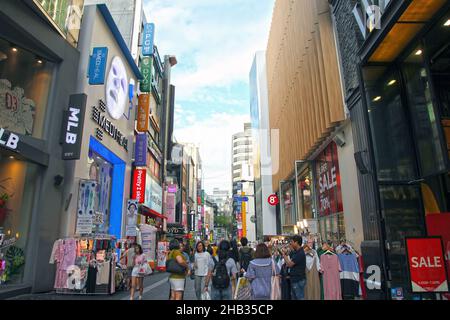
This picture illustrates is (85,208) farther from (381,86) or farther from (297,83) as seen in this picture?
(297,83)

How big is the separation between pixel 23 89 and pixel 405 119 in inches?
543

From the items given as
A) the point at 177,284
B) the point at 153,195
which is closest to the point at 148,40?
the point at 153,195

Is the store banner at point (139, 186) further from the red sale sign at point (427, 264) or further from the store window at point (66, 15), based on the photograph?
the red sale sign at point (427, 264)

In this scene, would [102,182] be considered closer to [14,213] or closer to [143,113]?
[143,113]

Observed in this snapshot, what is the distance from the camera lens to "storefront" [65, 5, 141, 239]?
14711 mm

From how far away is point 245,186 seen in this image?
89.9 meters

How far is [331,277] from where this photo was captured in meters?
8.46

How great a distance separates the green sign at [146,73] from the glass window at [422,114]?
20900 millimetres

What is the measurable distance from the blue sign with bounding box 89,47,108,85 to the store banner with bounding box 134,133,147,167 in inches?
375

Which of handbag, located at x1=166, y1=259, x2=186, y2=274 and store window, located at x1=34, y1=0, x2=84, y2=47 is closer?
handbag, located at x1=166, y1=259, x2=186, y2=274

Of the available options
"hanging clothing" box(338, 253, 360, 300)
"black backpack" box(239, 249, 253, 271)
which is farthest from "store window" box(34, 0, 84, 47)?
"hanging clothing" box(338, 253, 360, 300)

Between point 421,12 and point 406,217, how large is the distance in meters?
4.62

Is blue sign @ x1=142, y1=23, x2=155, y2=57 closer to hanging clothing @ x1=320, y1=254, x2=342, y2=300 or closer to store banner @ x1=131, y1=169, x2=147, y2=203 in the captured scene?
store banner @ x1=131, y1=169, x2=147, y2=203
